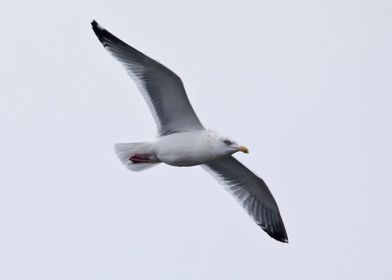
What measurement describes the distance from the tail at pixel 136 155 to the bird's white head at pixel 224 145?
2.40ft

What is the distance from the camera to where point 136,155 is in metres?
13.1

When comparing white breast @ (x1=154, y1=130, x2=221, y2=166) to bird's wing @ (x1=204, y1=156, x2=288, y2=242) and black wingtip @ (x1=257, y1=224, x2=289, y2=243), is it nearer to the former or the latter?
bird's wing @ (x1=204, y1=156, x2=288, y2=242)

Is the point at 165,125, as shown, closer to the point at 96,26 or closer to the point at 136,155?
the point at 136,155

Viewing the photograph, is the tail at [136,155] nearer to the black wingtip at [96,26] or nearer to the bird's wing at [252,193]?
the bird's wing at [252,193]

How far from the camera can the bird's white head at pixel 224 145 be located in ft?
41.7

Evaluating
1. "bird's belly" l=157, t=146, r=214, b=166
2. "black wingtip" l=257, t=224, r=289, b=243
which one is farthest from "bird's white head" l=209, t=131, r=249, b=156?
"black wingtip" l=257, t=224, r=289, b=243

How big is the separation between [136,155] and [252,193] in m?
1.87

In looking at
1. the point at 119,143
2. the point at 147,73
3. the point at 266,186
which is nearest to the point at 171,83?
the point at 147,73

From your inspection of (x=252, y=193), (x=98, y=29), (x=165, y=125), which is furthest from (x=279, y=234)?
(x=98, y=29)

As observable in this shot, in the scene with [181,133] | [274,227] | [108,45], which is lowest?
[274,227]

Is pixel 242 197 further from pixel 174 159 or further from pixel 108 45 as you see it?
pixel 108 45

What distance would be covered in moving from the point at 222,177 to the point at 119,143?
1547 millimetres

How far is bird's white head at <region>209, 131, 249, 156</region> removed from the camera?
41.7 feet

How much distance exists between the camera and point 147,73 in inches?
503
